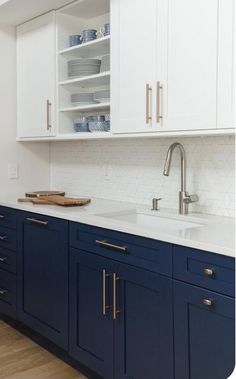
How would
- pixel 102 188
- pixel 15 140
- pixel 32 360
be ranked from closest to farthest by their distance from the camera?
pixel 32 360 < pixel 102 188 < pixel 15 140

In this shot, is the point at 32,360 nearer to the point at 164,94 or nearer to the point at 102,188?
the point at 102,188

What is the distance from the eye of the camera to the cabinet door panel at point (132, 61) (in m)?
2.35

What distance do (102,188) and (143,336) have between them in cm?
140

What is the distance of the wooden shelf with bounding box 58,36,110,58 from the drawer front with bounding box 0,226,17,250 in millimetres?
1278

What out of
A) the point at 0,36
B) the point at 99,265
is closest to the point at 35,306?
the point at 99,265

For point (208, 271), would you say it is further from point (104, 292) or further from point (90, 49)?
point (90, 49)

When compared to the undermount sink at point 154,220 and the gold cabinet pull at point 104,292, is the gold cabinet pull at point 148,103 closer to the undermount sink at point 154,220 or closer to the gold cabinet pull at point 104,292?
the undermount sink at point 154,220

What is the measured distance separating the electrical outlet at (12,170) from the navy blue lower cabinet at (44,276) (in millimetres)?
617

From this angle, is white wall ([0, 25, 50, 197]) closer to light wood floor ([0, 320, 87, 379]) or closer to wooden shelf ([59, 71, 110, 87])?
wooden shelf ([59, 71, 110, 87])

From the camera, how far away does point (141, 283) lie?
2049 millimetres

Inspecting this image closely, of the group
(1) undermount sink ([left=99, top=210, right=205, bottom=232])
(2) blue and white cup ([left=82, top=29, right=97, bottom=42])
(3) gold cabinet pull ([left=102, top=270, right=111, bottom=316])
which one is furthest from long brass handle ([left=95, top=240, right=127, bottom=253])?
(2) blue and white cup ([left=82, top=29, right=97, bottom=42])

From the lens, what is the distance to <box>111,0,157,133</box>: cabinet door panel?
7.72 ft

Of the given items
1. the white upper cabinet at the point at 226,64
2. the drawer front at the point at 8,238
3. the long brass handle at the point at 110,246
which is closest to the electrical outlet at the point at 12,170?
the drawer front at the point at 8,238

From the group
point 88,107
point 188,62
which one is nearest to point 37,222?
point 88,107
